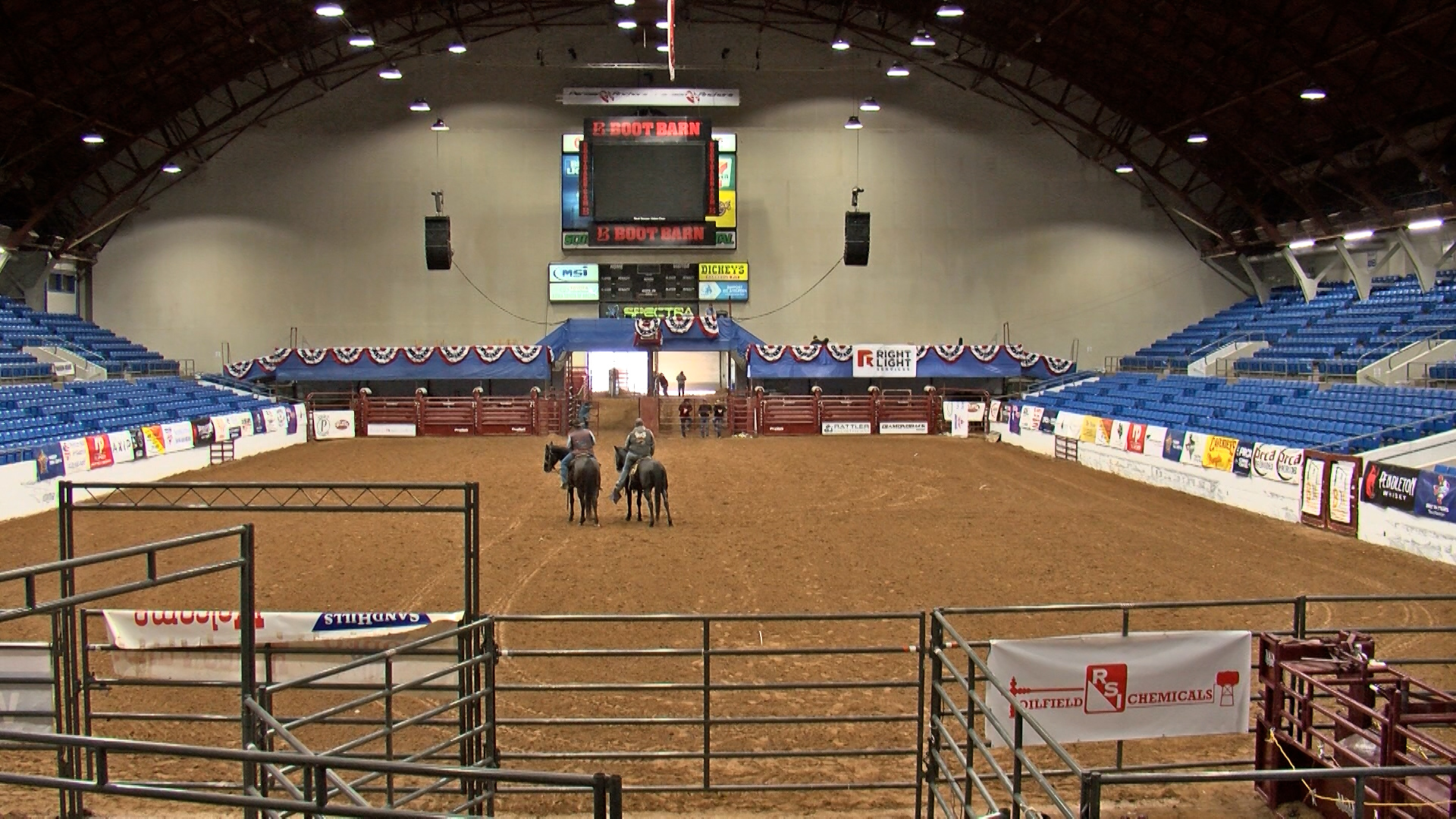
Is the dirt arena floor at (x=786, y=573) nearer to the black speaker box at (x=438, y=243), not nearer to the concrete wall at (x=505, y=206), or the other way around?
the black speaker box at (x=438, y=243)

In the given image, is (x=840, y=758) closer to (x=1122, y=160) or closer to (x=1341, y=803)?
(x=1341, y=803)

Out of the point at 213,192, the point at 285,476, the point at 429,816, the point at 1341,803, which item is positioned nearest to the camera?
Answer: the point at 429,816

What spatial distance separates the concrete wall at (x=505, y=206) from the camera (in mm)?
35844

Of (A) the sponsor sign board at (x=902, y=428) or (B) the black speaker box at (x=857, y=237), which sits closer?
(B) the black speaker box at (x=857, y=237)

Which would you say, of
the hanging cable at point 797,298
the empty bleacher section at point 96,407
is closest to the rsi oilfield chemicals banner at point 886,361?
the hanging cable at point 797,298

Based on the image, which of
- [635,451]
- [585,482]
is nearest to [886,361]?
[635,451]

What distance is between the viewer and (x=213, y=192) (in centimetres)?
3566

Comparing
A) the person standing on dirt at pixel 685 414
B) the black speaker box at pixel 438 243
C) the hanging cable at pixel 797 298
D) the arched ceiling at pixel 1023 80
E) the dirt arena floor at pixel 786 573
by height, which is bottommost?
the dirt arena floor at pixel 786 573

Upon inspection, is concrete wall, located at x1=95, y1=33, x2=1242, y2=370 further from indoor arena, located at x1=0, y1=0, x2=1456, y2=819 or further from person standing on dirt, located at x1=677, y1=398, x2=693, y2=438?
person standing on dirt, located at x1=677, y1=398, x2=693, y2=438

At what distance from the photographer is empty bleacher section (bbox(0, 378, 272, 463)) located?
752 inches

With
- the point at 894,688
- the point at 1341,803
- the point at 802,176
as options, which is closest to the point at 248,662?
the point at 894,688

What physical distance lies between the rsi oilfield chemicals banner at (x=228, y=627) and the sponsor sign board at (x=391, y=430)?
25.7 metres

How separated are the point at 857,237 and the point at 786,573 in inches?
842

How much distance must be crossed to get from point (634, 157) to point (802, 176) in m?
7.45
